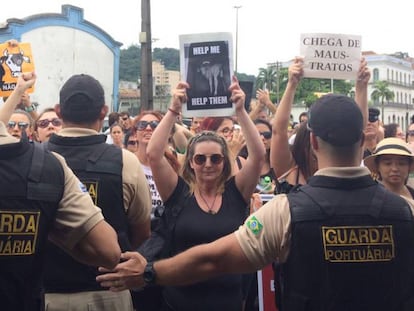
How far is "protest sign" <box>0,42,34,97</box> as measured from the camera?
633 cm

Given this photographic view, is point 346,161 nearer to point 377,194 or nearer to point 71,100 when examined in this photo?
point 377,194

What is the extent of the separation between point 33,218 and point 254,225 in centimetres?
93

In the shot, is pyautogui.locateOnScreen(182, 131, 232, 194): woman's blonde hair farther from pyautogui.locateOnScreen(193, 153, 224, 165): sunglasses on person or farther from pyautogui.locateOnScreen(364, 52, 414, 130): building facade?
pyautogui.locateOnScreen(364, 52, 414, 130): building facade

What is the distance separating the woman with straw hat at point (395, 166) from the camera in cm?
425

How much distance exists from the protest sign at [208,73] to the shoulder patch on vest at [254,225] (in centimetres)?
159

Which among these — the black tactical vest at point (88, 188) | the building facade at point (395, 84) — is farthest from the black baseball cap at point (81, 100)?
the building facade at point (395, 84)

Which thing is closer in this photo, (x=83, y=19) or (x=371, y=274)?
→ (x=371, y=274)

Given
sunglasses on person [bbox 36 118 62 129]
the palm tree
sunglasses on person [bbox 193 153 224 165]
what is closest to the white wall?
sunglasses on person [bbox 36 118 62 129]

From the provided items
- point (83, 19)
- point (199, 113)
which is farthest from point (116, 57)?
point (199, 113)

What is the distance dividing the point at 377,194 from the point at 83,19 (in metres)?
32.4

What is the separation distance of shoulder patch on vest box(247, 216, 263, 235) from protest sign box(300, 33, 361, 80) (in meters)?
1.99

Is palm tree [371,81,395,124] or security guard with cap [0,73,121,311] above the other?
palm tree [371,81,395,124]

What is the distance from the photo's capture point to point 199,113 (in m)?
4.13

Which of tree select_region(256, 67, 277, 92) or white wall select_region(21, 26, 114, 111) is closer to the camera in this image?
white wall select_region(21, 26, 114, 111)
